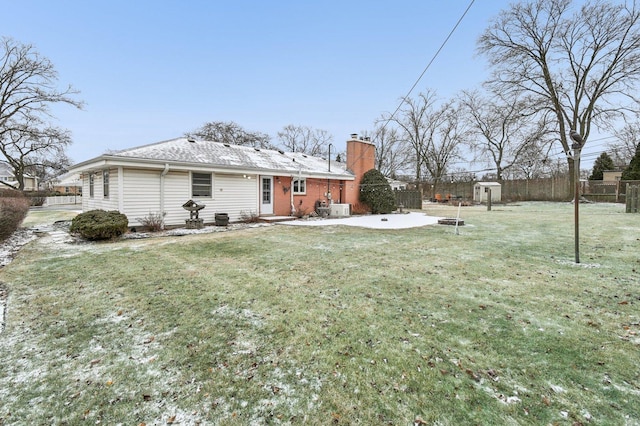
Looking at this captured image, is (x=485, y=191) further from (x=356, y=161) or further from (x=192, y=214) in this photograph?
(x=192, y=214)

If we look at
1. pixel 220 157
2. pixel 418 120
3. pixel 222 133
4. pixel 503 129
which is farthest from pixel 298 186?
pixel 503 129

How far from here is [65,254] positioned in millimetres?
Result: 6340

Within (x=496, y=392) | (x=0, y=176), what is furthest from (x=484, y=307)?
(x=0, y=176)

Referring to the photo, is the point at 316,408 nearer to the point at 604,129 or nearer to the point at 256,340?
the point at 256,340

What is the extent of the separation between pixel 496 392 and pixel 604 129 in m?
29.8

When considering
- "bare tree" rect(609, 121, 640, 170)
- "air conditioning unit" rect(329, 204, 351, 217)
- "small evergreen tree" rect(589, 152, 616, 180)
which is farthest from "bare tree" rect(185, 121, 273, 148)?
"small evergreen tree" rect(589, 152, 616, 180)

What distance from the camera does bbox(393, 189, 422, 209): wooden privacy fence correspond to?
68.3 ft

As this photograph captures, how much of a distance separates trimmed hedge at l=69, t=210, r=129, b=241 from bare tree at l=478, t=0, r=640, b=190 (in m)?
28.7

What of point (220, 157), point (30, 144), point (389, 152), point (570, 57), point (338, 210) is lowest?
point (338, 210)

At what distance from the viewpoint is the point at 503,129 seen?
2906cm

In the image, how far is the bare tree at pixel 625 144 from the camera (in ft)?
90.7

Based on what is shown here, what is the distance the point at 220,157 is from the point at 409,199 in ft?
45.8

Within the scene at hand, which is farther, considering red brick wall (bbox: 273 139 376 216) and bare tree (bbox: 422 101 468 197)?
bare tree (bbox: 422 101 468 197)

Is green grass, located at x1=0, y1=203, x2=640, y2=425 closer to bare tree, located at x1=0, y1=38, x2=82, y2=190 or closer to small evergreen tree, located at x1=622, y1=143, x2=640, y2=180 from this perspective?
bare tree, located at x1=0, y1=38, x2=82, y2=190
